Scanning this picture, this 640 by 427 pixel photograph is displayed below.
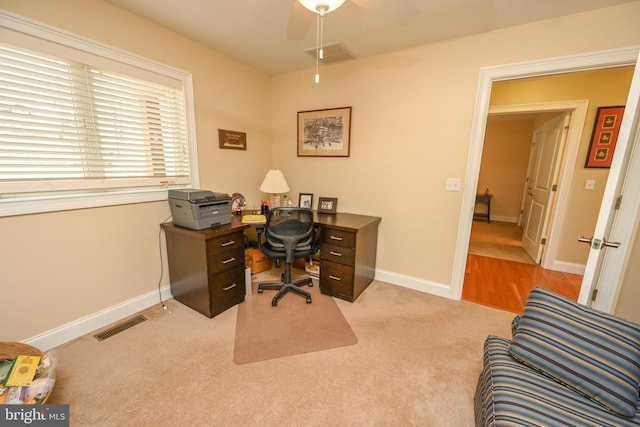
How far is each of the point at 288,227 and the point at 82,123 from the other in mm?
1703

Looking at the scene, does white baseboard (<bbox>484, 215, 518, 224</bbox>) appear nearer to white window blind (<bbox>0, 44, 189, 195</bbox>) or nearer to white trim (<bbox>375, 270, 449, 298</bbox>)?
white trim (<bbox>375, 270, 449, 298</bbox>)

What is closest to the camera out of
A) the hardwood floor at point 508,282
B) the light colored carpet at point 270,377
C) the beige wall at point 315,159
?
the light colored carpet at point 270,377

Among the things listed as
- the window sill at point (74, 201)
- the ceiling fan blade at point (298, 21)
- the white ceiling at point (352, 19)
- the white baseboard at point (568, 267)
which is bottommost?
the white baseboard at point (568, 267)

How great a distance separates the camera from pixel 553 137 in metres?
3.53

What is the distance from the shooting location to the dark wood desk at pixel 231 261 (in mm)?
2105

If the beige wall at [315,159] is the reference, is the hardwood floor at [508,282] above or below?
below

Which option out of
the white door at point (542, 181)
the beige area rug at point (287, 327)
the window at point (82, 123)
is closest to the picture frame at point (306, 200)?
the beige area rug at point (287, 327)

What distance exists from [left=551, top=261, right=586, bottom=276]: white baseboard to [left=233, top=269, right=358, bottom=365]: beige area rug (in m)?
3.07

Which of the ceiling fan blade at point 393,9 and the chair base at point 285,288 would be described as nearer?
the ceiling fan blade at point 393,9

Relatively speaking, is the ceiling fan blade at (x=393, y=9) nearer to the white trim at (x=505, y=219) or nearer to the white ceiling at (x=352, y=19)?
the white ceiling at (x=352, y=19)

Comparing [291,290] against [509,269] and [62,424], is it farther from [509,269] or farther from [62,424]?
[509,269]

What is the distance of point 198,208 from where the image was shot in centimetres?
208

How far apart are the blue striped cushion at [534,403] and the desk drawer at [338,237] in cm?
140

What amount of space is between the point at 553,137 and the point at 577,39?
2.14 meters
